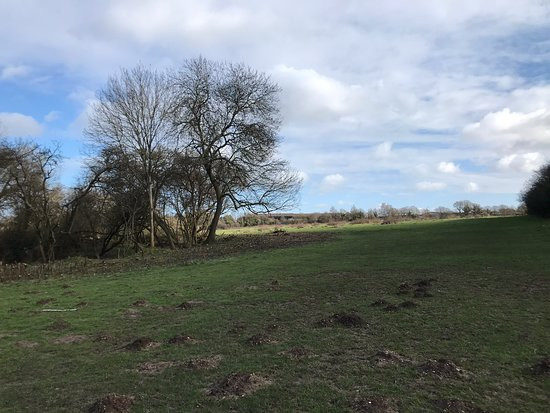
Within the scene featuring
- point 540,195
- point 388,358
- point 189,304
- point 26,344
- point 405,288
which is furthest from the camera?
point 540,195

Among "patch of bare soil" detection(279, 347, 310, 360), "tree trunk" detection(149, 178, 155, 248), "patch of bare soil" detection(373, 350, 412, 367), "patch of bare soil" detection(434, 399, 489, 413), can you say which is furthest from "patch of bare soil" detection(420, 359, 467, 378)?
"tree trunk" detection(149, 178, 155, 248)

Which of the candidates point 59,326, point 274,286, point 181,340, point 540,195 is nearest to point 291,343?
point 181,340

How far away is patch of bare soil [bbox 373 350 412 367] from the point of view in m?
6.48

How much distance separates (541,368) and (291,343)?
11.1ft

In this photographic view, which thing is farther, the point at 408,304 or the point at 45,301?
the point at 45,301

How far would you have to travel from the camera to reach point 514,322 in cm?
854

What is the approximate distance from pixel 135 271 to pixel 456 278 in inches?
486

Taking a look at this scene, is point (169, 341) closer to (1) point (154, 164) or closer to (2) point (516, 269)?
(2) point (516, 269)

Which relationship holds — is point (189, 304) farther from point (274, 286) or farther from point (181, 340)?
point (181, 340)

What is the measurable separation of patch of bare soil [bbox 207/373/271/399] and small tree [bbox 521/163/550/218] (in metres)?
46.8

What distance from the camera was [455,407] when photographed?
5000mm

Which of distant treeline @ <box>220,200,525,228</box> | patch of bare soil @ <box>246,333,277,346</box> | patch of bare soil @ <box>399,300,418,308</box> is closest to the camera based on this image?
patch of bare soil @ <box>246,333,277,346</box>

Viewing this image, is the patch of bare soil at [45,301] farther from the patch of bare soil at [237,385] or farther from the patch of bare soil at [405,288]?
the patch of bare soil at [405,288]

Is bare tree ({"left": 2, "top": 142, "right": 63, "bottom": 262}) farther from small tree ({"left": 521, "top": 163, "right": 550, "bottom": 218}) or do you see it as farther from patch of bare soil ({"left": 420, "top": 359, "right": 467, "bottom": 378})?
small tree ({"left": 521, "top": 163, "right": 550, "bottom": 218})
